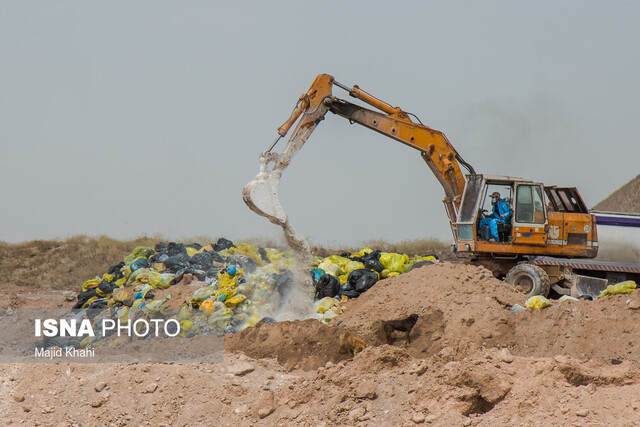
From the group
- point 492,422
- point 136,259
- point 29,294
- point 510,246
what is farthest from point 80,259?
point 492,422

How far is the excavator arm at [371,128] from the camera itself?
10.1m

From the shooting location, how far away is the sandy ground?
512 cm

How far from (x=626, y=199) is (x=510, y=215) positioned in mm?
21480

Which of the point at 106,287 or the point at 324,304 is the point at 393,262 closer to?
the point at 324,304

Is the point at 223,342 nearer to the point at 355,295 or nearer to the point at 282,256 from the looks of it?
the point at 355,295

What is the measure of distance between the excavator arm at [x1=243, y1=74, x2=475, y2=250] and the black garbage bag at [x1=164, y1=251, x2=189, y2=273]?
2.73 meters

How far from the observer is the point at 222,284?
10.4 metres

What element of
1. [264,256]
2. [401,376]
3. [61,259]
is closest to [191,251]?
[264,256]

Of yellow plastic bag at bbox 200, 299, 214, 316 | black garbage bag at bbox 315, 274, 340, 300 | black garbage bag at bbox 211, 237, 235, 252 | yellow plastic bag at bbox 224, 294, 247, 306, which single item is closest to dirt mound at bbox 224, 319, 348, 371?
yellow plastic bag at bbox 200, 299, 214, 316

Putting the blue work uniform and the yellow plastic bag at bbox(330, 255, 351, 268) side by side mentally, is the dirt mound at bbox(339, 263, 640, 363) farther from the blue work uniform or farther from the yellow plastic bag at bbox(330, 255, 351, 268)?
the yellow plastic bag at bbox(330, 255, 351, 268)

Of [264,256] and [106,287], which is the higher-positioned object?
[264,256]

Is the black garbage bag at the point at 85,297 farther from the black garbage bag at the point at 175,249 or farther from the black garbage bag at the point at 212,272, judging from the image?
the black garbage bag at the point at 212,272

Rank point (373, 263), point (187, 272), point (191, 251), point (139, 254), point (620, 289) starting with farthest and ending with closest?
point (139, 254) → point (191, 251) → point (373, 263) → point (187, 272) → point (620, 289)

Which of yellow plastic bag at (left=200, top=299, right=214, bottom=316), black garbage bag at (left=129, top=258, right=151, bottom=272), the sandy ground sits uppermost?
black garbage bag at (left=129, top=258, right=151, bottom=272)
